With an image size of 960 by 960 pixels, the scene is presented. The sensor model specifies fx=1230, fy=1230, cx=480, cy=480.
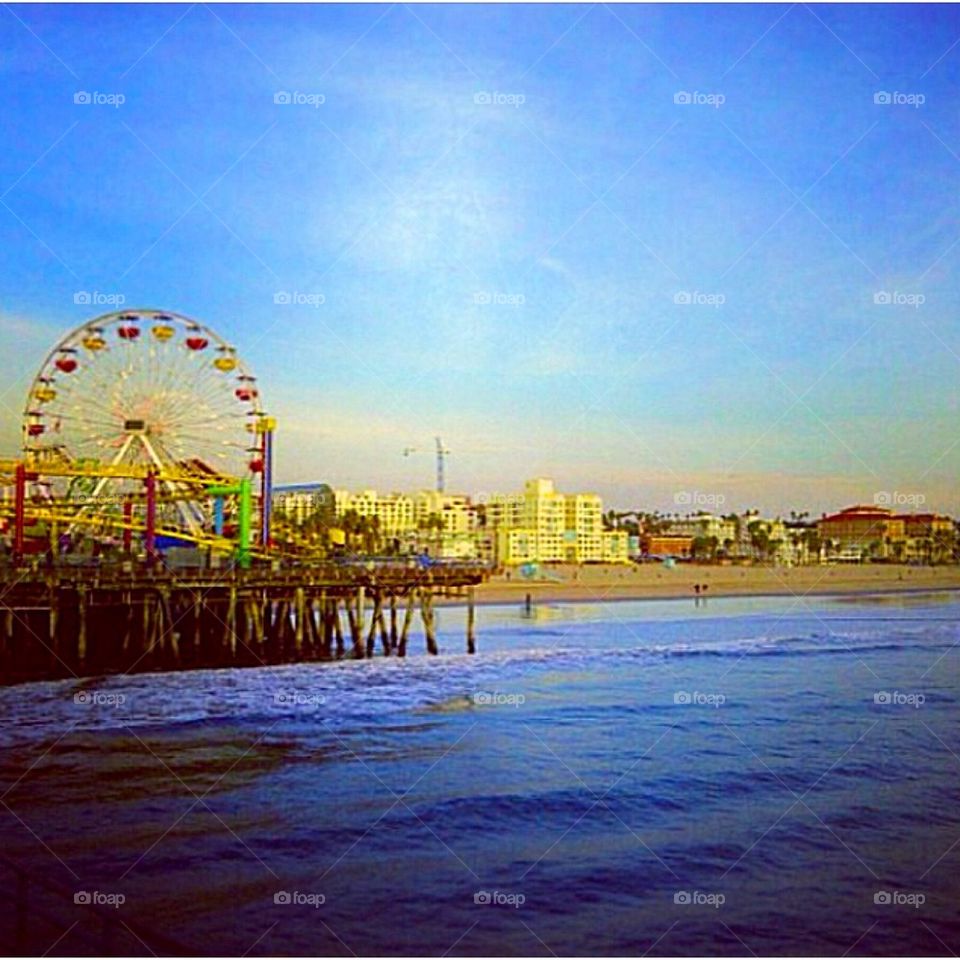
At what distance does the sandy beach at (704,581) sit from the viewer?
4719 centimetres

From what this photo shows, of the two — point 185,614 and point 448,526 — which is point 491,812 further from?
point 448,526

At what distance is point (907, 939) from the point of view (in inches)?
274

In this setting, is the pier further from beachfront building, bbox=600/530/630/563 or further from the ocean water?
beachfront building, bbox=600/530/630/563

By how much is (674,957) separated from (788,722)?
819 cm

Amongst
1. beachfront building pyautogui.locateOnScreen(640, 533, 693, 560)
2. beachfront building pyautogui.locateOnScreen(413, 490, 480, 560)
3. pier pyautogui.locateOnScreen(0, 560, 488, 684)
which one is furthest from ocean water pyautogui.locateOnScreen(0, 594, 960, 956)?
beachfront building pyautogui.locateOnScreen(640, 533, 693, 560)

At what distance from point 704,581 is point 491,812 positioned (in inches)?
1776

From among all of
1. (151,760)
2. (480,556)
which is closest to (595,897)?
(151,760)

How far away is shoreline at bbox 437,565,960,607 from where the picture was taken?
46750 mm

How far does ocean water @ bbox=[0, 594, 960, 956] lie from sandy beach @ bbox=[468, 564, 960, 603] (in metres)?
28.9

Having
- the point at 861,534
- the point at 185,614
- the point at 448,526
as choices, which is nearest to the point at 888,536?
the point at 861,534

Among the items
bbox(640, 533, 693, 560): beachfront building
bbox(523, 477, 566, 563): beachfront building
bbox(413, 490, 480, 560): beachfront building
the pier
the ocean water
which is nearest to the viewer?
the ocean water

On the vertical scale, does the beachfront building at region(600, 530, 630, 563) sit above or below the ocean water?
above

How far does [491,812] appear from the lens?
9727 mm

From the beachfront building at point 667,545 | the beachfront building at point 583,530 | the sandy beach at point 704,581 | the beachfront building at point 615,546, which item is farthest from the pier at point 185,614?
the beachfront building at point 667,545
